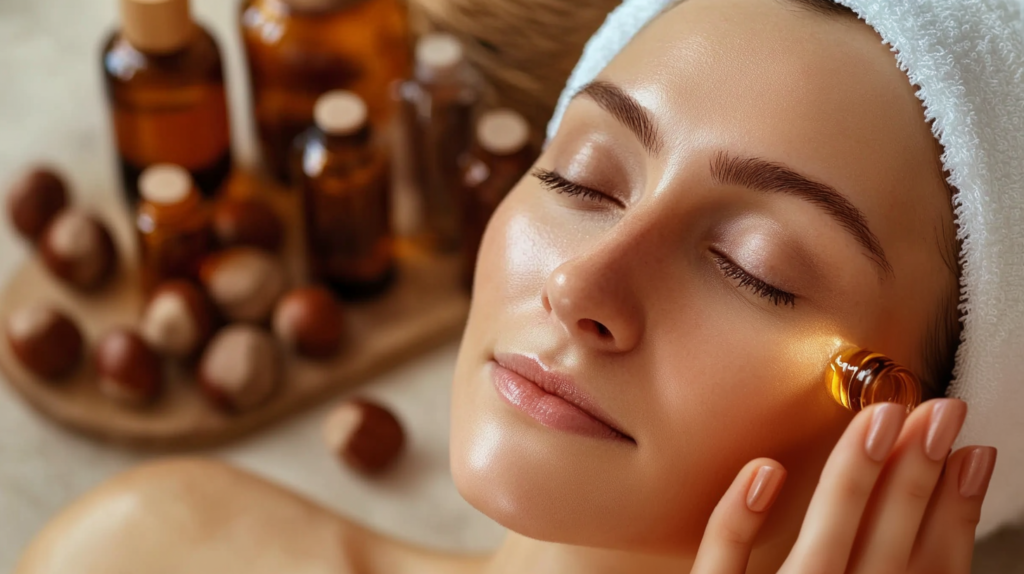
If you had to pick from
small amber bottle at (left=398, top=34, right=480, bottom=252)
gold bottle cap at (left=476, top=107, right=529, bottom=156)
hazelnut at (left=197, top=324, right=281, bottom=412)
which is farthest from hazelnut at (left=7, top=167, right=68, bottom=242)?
gold bottle cap at (left=476, top=107, right=529, bottom=156)

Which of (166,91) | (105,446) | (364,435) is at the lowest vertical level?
(105,446)

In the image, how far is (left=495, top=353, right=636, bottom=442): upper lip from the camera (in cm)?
70

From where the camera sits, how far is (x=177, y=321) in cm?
129

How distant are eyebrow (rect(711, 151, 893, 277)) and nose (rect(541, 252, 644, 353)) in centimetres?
9

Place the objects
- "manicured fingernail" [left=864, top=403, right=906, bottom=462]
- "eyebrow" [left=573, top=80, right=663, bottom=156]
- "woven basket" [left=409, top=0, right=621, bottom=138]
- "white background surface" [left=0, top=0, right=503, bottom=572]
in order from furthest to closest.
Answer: "woven basket" [left=409, top=0, right=621, bottom=138] → "white background surface" [left=0, top=0, right=503, bottom=572] → "eyebrow" [left=573, top=80, right=663, bottom=156] → "manicured fingernail" [left=864, top=403, right=906, bottom=462]

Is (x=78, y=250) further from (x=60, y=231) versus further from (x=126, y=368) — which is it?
(x=126, y=368)

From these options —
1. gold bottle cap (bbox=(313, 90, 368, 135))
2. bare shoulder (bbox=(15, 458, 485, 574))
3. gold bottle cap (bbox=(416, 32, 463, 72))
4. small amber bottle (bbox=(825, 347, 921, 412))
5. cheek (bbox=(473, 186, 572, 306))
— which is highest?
small amber bottle (bbox=(825, 347, 921, 412))

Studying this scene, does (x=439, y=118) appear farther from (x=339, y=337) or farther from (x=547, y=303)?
(x=547, y=303)

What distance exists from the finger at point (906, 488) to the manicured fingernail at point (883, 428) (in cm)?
2

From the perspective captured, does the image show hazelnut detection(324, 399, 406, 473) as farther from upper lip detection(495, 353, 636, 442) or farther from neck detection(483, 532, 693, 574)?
upper lip detection(495, 353, 636, 442)

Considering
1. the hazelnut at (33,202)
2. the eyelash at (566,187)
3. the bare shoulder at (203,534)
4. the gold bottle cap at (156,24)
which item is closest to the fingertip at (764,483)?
the eyelash at (566,187)

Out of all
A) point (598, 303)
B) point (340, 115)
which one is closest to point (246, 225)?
point (340, 115)

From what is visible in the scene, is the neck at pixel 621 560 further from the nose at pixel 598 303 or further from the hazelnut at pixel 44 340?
the hazelnut at pixel 44 340

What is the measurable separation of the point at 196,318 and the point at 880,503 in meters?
0.85
